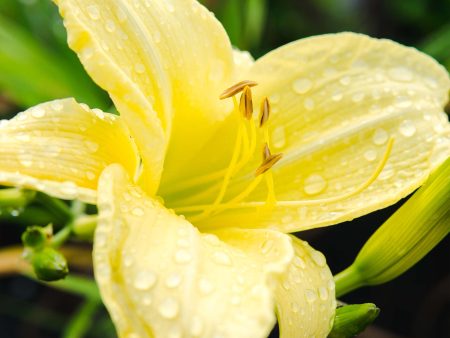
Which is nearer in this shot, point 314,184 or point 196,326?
point 196,326

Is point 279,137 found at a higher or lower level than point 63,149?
lower

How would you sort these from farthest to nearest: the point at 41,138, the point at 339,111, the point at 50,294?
the point at 50,294, the point at 339,111, the point at 41,138

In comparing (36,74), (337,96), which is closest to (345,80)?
(337,96)

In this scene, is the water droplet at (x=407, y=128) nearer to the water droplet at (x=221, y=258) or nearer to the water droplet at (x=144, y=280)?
the water droplet at (x=221, y=258)

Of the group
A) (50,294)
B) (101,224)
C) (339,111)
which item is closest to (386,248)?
(339,111)

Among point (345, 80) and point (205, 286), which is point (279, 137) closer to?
point (345, 80)

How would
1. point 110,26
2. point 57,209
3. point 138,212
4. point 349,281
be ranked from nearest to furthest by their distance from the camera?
point 138,212
point 110,26
point 349,281
point 57,209

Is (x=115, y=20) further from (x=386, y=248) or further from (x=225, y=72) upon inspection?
(x=386, y=248)
